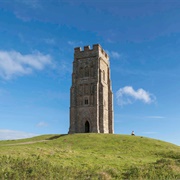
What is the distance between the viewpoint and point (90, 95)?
58.0m

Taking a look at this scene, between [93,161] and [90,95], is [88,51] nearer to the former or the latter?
[90,95]

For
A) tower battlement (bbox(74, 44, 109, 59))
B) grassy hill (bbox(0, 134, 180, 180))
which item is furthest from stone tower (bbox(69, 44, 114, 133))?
grassy hill (bbox(0, 134, 180, 180))

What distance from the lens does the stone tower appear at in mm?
56344

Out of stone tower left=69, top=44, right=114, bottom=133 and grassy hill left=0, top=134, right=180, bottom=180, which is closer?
grassy hill left=0, top=134, right=180, bottom=180

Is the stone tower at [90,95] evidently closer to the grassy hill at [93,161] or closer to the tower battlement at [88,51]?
the tower battlement at [88,51]

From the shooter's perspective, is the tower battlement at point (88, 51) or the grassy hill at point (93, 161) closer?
the grassy hill at point (93, 161)

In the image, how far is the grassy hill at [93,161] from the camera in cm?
1639

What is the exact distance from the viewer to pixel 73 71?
200 feet

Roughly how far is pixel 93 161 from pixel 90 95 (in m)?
34.7

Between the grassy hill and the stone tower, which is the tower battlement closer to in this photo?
the stone tower

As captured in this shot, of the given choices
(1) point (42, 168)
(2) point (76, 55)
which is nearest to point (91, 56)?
(2) point (76, 55)

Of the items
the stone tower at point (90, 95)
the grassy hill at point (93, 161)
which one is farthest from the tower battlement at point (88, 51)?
the grassy hill at point (93, 161)

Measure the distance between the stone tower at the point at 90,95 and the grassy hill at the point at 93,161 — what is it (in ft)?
42.6

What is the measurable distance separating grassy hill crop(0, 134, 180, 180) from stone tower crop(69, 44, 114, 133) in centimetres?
1298
